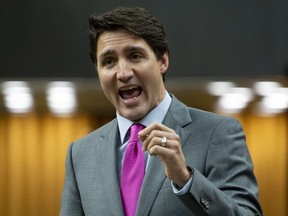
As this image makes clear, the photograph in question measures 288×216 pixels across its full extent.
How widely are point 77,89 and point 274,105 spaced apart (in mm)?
2194

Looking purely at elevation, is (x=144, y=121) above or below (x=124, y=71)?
below

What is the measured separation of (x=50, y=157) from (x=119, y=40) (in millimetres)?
6203

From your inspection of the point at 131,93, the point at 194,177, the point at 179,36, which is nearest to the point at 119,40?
the point at 131,93

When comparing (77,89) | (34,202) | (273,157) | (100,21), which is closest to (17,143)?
(34,202)

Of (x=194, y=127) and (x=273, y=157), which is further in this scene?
(x=273, y=157)

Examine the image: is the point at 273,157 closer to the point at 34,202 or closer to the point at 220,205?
the point at 34,202

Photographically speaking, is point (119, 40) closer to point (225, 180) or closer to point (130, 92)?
point (130, 92)

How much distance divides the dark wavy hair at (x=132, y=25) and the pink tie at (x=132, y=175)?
0.32 metres

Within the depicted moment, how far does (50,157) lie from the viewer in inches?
335

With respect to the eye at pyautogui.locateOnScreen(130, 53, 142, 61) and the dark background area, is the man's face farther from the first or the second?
the dark background area

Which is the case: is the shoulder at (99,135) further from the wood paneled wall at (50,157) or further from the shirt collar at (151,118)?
the wood paneled wall at (50,157)

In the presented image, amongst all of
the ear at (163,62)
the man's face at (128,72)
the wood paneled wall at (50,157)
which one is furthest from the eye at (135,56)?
the wood paneled wall at (50,157)

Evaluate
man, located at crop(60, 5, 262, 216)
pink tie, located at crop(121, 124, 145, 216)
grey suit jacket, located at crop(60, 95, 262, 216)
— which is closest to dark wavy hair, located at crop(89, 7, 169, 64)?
man, located at crop(60, 5, 262, 216)

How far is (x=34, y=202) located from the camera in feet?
27.9
